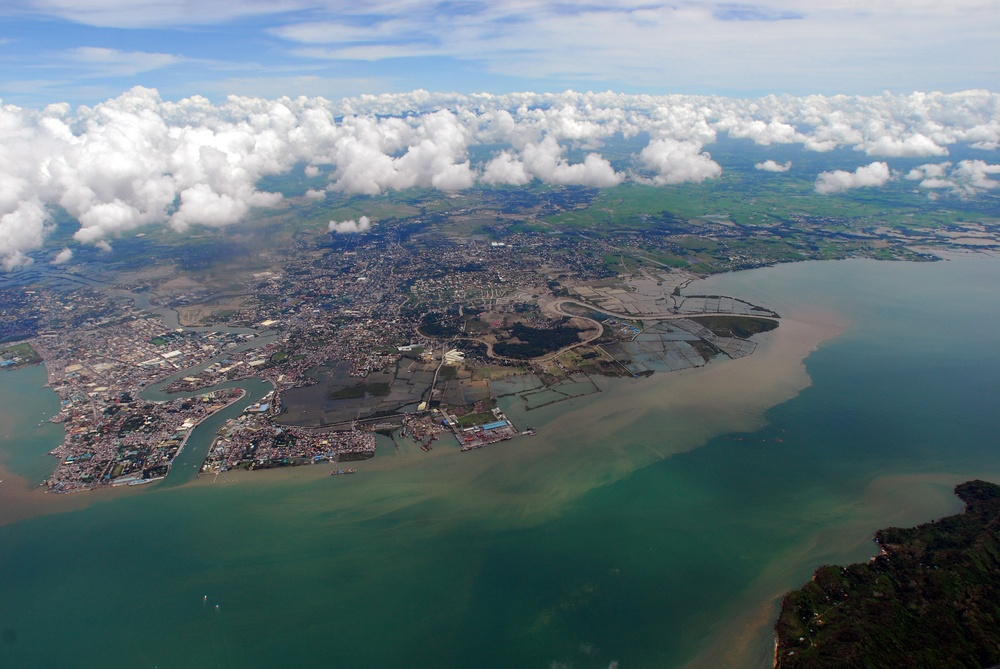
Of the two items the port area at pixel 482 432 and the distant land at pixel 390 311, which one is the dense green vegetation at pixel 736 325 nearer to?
the distant land at pixel 390 311

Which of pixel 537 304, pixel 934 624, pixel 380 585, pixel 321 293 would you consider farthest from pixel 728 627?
pixel 321 293

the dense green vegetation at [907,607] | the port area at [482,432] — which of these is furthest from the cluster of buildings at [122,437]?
the dense green vegetation at [907,607]

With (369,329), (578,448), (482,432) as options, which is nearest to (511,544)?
(578,448)

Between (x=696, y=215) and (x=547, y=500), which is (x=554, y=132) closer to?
(x=696, y=215)

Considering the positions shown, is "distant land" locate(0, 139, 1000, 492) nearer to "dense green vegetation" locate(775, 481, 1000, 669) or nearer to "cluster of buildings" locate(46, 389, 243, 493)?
"cluster of buildings" locate(46, 389, 243, 493)

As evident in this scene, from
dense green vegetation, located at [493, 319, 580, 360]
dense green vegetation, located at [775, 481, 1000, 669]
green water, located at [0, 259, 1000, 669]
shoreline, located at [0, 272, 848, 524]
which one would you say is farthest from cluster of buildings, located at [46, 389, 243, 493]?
dense green vegetation, located at [775, 481, 1000, 669]
